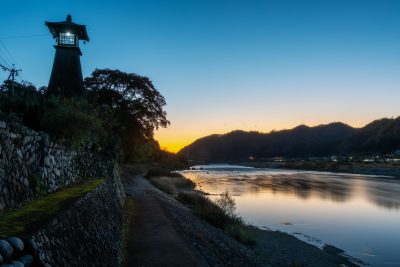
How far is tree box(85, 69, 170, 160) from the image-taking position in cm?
3878

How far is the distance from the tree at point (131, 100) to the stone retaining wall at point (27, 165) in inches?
1042

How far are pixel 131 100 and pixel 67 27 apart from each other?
50.3ft

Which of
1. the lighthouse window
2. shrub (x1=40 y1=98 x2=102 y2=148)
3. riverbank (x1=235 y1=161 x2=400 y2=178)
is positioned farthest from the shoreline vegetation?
riverbank (x1=235 y1=161 x2=400 y2=178)

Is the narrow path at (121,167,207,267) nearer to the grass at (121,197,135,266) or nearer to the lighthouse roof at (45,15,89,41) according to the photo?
the grass at (121,197,135,266)

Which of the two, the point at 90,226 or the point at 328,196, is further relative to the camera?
the point at 328,196

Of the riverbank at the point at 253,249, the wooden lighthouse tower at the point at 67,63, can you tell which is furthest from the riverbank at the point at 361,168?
the wooden lighthouse tower at the point at 67,63

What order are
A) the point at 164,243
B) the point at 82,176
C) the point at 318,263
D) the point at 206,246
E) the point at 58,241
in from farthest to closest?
the point at 318,263 < the point at 82,176 < the point at 206,246 < the point at 164,243 < the point at 58,241

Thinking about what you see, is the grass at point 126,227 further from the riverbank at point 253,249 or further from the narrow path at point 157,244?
the riverbank at point 253,249

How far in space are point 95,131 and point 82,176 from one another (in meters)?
3.98

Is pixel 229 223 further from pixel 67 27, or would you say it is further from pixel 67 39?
pixel 67 39

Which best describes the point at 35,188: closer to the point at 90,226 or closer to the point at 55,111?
the point at 90,226

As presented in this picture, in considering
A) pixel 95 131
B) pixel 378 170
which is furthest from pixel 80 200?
pixel 378 170

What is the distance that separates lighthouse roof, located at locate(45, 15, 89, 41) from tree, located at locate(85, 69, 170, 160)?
1376 cm

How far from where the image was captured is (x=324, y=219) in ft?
93.0
